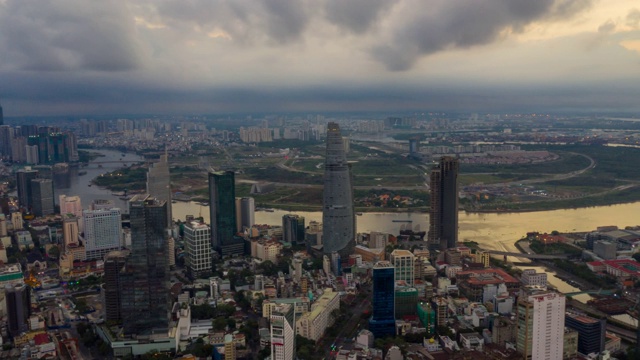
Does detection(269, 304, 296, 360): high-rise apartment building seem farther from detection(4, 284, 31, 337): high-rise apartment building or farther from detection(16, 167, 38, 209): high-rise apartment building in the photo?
detection(16, 167, 38, 209): high-rise apartment building

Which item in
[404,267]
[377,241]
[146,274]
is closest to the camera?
[146,274]

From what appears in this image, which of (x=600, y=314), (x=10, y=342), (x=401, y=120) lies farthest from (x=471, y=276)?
(x=401, y=120)

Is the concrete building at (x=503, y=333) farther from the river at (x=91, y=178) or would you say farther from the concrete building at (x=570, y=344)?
the river at (x=91, y=178)

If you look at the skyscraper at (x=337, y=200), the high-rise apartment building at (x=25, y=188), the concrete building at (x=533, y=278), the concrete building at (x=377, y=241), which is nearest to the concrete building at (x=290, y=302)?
the skyscraper at (x=337, y=200)

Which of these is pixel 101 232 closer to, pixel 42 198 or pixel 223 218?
pixel 223 218

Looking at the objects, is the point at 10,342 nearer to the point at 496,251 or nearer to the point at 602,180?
the point at 496,251

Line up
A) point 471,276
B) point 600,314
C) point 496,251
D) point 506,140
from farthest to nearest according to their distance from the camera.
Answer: point 506,140
point 496,251
point 471,276
point 600,314

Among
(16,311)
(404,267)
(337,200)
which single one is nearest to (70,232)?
(16,311)
